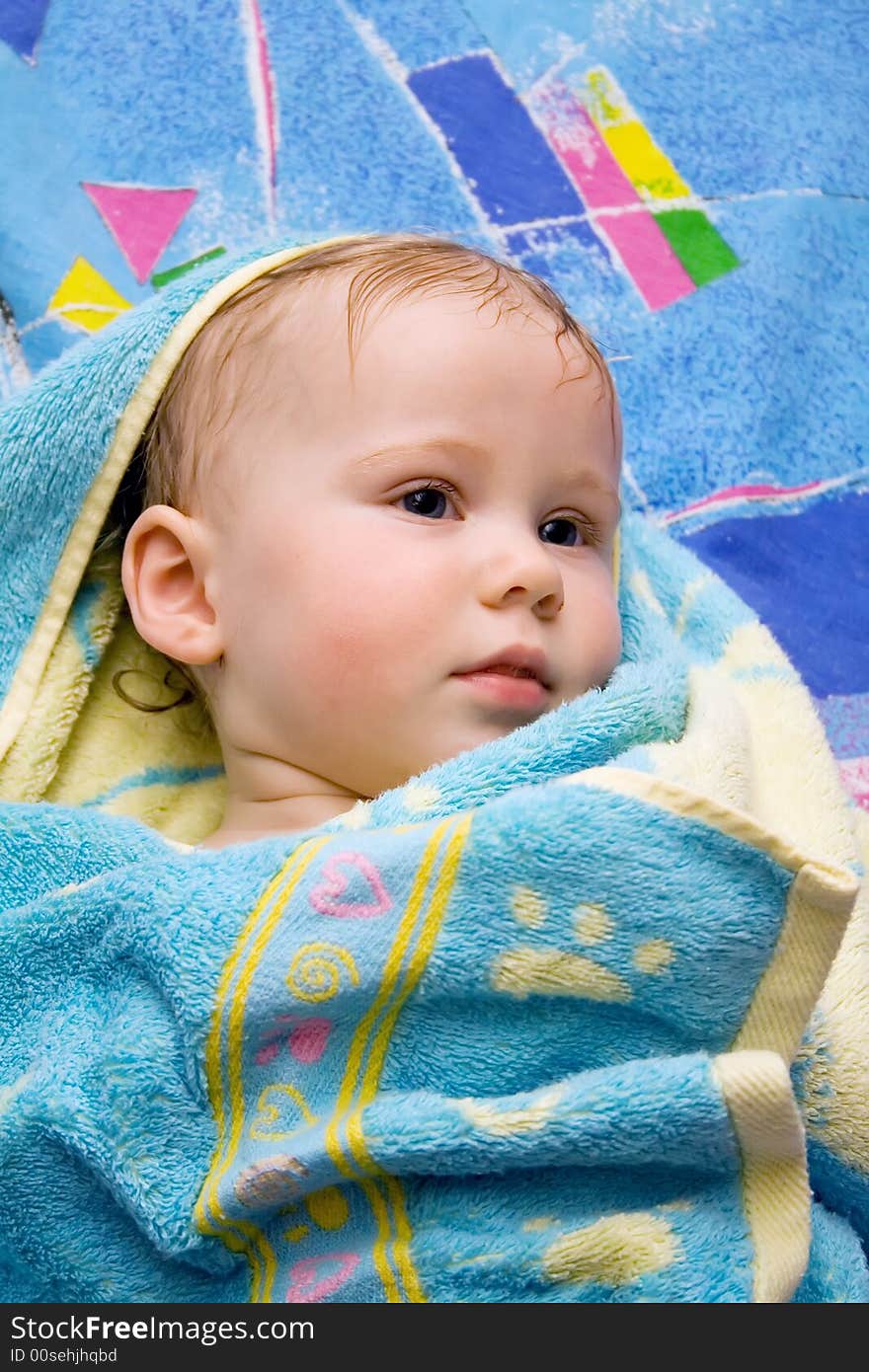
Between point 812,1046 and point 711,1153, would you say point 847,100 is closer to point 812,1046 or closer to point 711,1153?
point 812,1046

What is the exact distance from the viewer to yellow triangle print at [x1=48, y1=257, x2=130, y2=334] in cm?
166

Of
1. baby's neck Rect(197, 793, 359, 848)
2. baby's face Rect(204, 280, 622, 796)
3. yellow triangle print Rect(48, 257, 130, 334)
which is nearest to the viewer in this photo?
baby's face Rect(204, 280, 622, 796)

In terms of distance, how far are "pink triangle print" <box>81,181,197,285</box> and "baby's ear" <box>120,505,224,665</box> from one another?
46cm

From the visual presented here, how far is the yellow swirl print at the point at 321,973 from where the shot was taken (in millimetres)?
1031

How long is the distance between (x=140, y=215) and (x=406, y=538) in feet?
2.44

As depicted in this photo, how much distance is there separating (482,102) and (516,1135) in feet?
4.25

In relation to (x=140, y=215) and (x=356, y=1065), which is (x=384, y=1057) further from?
(x=140, y=215)

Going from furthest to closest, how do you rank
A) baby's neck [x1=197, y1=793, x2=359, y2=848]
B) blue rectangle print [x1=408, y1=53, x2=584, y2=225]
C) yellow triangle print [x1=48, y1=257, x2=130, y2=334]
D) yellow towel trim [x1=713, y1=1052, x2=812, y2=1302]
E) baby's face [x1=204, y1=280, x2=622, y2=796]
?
blue rectangle print [x1=408, y1=53, x2=584, y2=225], yellow triangle print [x1=48, y1=257, x2=130, y2=334], baby's neck [x1=197, y1=793, x2=359, y2=848], baby's face [x1=204, y1=280, x2=622, y2=796], yellow towel trim [x1=713, y1=1052, x2=812, y2=1302]

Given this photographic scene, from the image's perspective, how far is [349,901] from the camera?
1.05 m

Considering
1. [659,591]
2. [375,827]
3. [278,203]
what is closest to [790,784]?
[659,591]

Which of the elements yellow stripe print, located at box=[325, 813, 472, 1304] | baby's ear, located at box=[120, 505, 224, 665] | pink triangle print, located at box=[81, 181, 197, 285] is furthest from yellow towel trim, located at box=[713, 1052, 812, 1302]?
pink triangle print, located at box=[81, 181, 197, 285]

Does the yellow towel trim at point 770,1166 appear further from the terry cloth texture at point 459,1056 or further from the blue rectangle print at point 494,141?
the blue rectangle print at point 494,141

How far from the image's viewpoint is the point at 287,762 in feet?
4.34

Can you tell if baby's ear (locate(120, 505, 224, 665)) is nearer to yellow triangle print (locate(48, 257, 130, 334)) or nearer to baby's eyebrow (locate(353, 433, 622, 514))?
baby's eyebrow (locate(353, 433, 622, 514))
